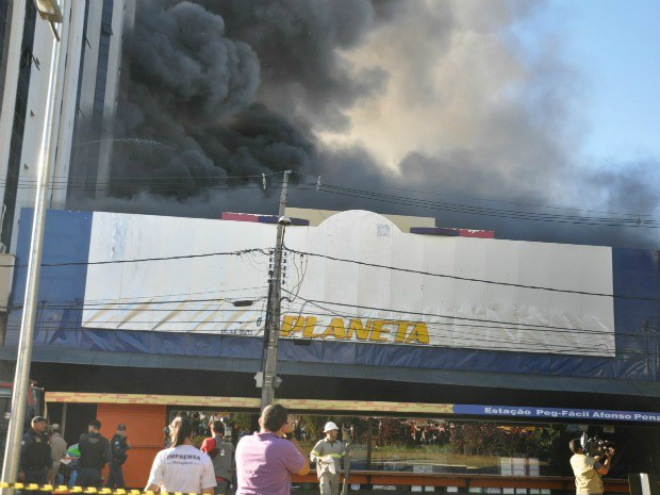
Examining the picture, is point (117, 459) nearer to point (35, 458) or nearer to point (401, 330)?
point (35, 458)

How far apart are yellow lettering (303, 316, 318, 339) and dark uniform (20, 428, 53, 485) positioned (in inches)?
739

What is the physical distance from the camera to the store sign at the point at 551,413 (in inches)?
928

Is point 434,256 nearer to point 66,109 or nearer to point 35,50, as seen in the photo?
point 35,50

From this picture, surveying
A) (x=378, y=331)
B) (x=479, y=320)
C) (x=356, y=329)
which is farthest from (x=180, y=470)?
(x=479, y=320)

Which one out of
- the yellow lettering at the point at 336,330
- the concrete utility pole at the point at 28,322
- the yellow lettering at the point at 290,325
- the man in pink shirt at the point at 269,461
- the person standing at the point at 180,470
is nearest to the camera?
the man in pink shirt at the point at 269,461

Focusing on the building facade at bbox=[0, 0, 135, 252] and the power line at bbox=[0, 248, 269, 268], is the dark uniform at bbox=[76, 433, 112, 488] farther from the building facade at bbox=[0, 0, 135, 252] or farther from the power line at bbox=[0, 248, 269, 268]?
the power line at bbox=[0, 248, 269, 268]

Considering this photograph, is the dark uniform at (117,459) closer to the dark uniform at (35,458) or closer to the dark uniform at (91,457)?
the dark uniform at (91,457)

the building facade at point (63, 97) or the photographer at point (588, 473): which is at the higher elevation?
the building facade at point (63, 97)

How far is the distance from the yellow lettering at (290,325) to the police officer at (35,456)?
60.5ft

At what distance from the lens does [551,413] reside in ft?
79.3

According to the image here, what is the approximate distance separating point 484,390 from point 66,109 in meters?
29.1

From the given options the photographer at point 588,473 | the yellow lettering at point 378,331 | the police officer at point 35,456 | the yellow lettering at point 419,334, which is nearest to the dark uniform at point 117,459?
the police officer at point 35,456

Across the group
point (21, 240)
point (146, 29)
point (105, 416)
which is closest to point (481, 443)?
point (105, 416)

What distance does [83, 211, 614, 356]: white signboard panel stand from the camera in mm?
30181
